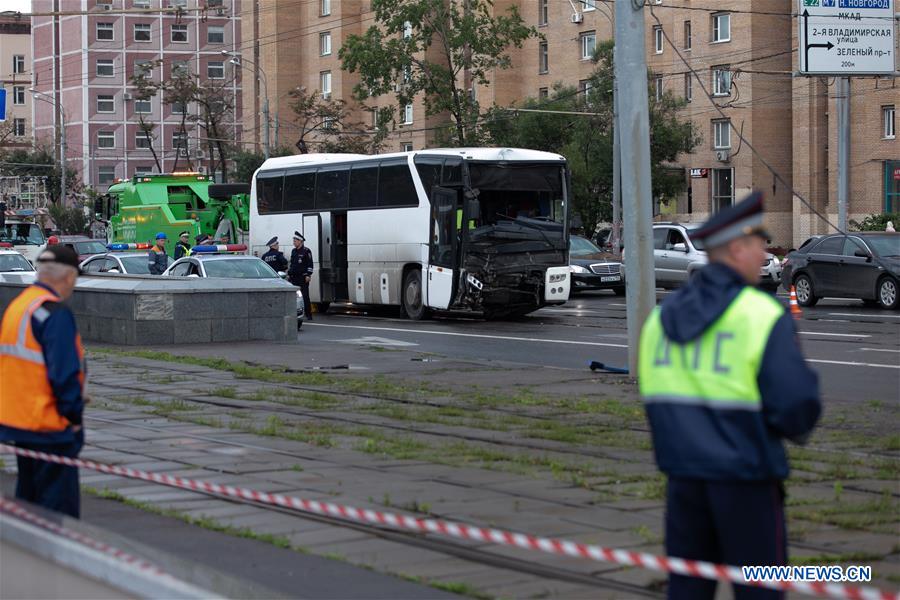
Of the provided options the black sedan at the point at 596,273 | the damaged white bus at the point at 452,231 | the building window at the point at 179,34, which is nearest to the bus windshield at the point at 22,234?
the black sedan at the point at 596,273

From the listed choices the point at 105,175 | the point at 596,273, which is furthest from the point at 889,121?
the point at 105,175

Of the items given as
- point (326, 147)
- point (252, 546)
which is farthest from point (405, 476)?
point (326, 147)

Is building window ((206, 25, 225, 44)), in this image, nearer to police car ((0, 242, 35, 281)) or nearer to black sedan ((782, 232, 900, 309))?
police car ((0, 242, 35, 281))

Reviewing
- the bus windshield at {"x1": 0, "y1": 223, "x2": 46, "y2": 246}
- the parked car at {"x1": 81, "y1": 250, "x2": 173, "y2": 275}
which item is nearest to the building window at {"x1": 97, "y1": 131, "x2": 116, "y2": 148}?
the bus windshield at {"x1": 0, "y1": 223, "x2": 46, "y2": 246}

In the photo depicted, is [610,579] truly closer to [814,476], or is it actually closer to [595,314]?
[814,476]

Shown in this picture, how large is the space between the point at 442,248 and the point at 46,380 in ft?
71.6

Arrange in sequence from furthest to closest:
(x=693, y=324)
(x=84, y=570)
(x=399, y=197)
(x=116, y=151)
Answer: (x=116, y=151) < (x=399, y=197) < (x=84, y=570) < (x=693, y=324)

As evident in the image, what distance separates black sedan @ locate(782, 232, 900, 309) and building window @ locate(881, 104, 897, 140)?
29.0 meters

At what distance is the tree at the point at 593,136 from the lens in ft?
167

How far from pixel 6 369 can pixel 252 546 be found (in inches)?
69.9

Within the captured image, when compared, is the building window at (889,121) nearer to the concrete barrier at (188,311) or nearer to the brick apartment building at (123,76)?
the concrete barrier at (188,311)

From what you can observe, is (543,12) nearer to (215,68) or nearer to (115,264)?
(215,68)

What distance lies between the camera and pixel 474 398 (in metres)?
14.7

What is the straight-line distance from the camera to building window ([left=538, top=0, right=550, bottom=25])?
7356 cm
